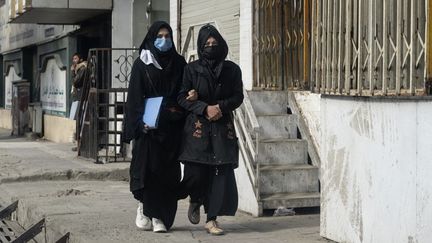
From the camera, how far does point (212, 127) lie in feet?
20.0

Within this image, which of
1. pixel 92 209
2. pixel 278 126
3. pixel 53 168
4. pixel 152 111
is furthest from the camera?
pixel 53 168

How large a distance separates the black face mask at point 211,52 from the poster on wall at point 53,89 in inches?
492

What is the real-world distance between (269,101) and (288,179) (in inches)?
50.1

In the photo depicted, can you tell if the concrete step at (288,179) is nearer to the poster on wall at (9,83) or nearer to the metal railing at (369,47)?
the metal railing at (369,47)

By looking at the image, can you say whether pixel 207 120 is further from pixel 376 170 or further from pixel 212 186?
pixel 376 170

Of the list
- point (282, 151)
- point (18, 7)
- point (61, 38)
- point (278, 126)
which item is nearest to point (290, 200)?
point (282, 151)

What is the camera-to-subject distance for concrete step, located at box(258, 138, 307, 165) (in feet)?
25.8

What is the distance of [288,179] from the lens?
25.0ft

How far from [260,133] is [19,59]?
18.4 meters

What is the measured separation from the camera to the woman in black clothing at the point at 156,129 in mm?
6176

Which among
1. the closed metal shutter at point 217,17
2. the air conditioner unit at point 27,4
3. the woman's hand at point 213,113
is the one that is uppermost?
the air conditioner unit at point 27,4

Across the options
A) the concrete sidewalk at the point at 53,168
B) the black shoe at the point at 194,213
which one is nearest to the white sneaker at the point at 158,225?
the black shoe at the point at 194,213

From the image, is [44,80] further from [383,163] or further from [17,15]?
[383,163]

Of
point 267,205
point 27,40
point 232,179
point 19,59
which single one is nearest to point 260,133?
point 267,205
